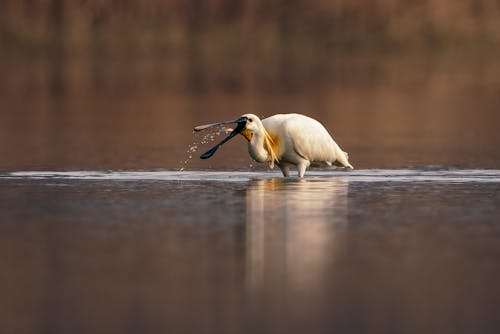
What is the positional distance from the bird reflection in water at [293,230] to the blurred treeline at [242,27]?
116 metres

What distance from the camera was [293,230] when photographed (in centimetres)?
1872

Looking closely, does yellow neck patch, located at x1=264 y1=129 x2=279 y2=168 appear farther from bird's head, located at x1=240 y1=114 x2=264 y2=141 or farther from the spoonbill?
bird's head, located at x1=240 y1=114 x2=264 y2=141

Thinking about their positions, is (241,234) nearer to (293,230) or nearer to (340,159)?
(293,230)

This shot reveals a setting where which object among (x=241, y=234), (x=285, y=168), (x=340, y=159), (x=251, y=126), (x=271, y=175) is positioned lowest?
(x=241, y=234)

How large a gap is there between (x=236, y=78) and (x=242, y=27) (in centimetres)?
4384

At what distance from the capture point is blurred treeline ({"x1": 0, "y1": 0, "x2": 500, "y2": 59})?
14062 centimetres

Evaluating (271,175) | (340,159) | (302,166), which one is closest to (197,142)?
(271,175)

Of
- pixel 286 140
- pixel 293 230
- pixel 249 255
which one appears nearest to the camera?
pixel 249 255

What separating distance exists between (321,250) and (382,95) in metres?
53.7

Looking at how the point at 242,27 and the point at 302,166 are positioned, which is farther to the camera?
the point at 242,27

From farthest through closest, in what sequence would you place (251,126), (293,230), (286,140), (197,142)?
1. (197,142)
2. (286,140)
3. (251,126)
4. (293,230)

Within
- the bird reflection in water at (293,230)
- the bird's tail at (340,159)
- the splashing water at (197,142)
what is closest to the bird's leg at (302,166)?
the bird reflection in water at (293,230)

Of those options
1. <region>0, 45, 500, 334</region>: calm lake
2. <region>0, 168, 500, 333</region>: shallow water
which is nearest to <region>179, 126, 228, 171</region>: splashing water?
<region>0, 45, 500, 334</region>: calm lake

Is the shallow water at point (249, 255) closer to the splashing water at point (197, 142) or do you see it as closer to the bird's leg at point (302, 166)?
the bird's leg at point (302, 166)
